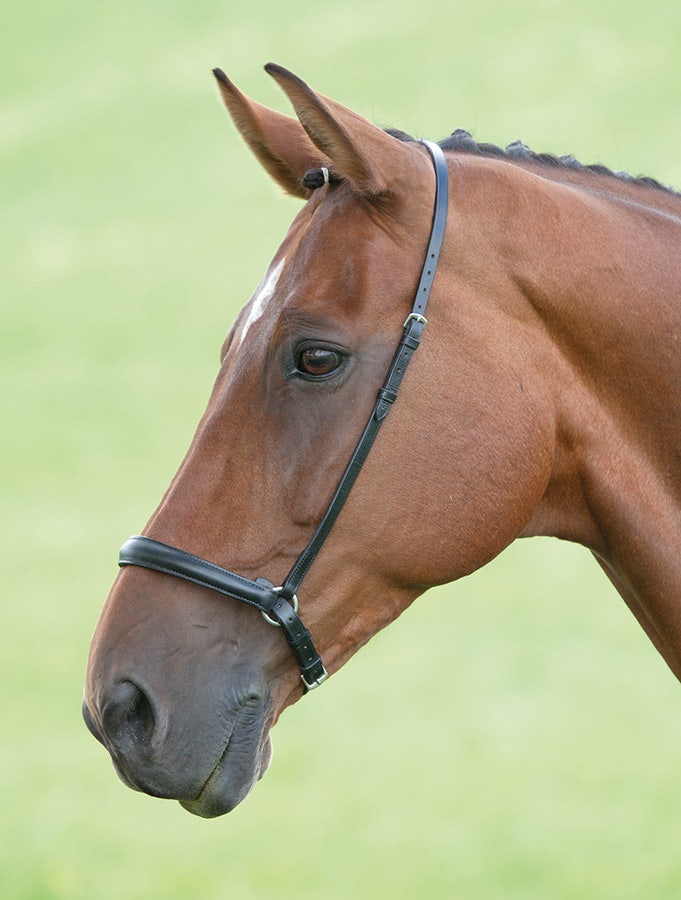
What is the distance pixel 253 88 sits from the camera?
23.5 meters

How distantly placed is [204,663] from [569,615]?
35.6 ft

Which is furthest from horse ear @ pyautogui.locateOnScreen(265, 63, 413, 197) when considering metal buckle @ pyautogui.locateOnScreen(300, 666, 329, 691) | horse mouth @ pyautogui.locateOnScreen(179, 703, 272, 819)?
horse mouth @ pyautogui.locateOnScreen(179, 703, 272, 819)

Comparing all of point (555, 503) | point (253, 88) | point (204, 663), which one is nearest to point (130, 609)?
point (204, 663)

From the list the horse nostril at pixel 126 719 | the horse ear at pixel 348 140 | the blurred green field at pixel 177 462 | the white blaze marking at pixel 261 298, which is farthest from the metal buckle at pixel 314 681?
the blurred green field at pixel 177 462

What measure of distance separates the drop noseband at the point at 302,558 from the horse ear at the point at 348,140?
0.56ft

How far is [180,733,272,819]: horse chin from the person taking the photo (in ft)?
9.73

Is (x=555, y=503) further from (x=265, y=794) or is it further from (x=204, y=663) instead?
(x=265, y=794)

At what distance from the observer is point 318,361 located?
3020mm

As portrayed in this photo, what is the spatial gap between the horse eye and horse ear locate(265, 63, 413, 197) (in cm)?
44

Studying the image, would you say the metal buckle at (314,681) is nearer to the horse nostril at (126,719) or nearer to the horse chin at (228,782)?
the horse chin at (228,782)

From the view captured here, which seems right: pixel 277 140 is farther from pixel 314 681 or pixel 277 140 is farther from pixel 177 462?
pixel 177 462

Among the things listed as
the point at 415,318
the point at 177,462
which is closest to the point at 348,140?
the point at 415,318

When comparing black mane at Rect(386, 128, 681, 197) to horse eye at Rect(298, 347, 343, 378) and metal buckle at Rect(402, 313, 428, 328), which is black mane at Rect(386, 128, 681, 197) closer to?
metal buckle at Rect(402, 313, 428, 328)

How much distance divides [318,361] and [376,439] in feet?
0.83
